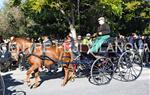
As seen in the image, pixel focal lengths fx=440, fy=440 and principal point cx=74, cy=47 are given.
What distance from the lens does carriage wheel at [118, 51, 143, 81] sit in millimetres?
13688

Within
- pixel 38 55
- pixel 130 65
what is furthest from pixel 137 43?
pixel 38 55

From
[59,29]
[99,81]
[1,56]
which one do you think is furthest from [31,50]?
[59,29]

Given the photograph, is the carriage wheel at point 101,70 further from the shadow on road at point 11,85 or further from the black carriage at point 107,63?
the shadow on road at point 11,85

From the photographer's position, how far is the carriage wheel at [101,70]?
13.2m

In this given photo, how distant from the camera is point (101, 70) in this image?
13273 millimetres

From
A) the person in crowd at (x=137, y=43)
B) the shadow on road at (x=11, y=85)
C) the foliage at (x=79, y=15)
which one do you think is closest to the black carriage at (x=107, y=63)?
the shadow on road at (x=11, y=85)

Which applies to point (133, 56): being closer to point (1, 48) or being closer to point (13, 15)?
point (1, 48)

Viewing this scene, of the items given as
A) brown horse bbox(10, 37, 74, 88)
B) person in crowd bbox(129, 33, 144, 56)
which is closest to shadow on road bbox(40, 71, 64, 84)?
brown horse bbox(10, 37, 74, 88)

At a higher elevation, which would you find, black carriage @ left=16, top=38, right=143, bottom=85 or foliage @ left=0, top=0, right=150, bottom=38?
foliage @ left=0, top=0, right=150, bottom=38

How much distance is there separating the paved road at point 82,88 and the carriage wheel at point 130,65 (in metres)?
0.27

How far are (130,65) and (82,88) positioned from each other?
202 cm

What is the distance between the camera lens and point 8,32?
55094 millimetres

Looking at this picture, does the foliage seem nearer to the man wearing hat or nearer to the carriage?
the carriage

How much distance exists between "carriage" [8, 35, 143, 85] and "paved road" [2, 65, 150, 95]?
27 centimetres
